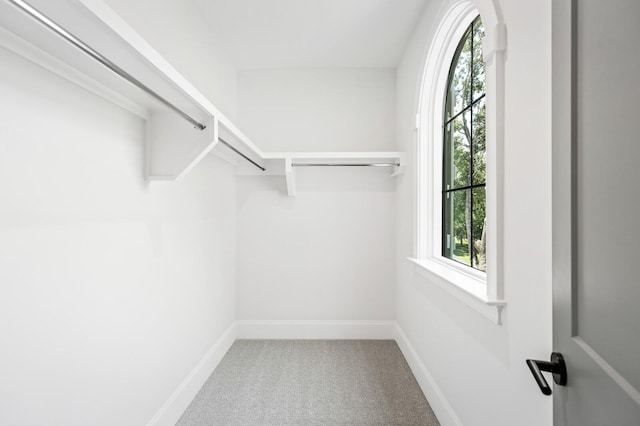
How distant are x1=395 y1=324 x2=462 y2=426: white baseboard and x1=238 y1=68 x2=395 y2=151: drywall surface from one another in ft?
5.50

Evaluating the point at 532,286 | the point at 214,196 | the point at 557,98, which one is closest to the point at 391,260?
the point at 214,196

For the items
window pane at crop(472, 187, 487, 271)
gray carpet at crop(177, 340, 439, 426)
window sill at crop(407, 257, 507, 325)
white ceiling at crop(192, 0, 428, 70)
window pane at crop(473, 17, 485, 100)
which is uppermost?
white ceiling at crop(192, 0, 428, 70)

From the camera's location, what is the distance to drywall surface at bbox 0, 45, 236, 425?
3.02ft

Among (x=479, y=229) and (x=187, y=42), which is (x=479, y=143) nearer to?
(x=479, y=229)

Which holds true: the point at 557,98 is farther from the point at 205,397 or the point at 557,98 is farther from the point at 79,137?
the point at 205,397

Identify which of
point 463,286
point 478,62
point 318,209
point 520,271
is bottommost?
point 463,286

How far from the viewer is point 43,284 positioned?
1.01 meters

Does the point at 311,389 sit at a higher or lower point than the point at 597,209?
lower

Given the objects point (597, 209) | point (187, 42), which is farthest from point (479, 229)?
point (187, 42)

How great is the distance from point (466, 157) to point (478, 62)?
18.9 inches

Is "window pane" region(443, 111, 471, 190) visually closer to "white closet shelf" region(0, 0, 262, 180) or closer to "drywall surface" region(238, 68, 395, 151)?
"drywall surface" region(238, 68, 395, 151)

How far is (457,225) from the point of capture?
2.02m

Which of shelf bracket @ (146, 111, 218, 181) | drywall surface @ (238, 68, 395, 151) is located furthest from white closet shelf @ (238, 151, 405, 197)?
shelf bracket @ (146, 111, 218, 181)

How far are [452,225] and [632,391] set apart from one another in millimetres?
1703
